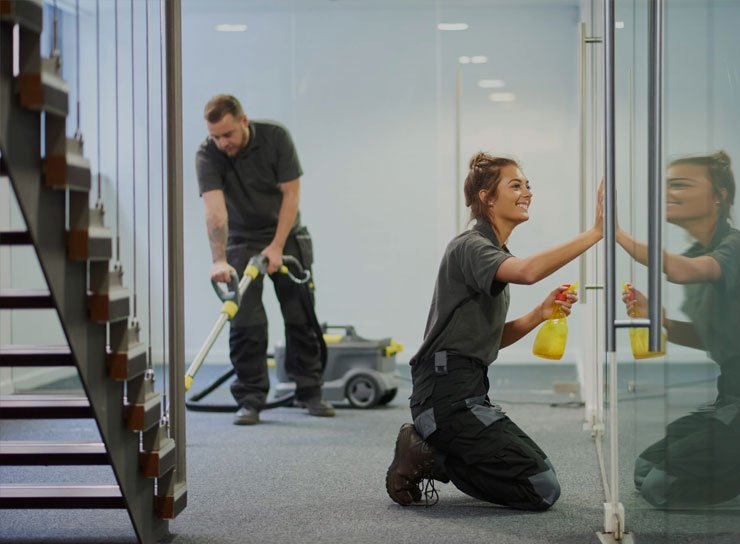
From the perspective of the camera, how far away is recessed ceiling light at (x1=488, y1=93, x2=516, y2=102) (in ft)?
20.0

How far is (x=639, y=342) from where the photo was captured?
250cm

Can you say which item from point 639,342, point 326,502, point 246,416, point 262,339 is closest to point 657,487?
point 639,342

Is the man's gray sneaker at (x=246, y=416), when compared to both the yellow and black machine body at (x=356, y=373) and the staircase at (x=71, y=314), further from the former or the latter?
the staircase at (x=71, y=314)

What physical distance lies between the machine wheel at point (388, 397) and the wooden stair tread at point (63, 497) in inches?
110

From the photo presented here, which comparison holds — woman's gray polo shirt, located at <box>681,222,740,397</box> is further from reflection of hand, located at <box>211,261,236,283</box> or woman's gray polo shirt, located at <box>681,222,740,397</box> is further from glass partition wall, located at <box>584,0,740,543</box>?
reflection of hand, located at <box>211,261,236,283</box>

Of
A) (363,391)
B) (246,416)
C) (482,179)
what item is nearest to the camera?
(482,179)

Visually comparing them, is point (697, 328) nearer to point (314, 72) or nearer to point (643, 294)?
point (643, 294)

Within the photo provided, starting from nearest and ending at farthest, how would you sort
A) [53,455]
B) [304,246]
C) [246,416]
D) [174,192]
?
[53,455] < [174,192] < [246,416] < [304,246]

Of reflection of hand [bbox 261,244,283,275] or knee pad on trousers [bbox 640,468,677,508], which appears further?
reflection of hand [bbox 261,244,283,275]

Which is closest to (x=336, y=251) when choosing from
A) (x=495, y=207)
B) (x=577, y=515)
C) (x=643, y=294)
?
(x=495, y=207)

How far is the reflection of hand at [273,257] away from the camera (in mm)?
4936

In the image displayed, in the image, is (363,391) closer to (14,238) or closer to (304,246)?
(304,246)

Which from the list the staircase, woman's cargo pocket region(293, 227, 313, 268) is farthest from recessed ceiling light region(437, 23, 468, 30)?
the staircase

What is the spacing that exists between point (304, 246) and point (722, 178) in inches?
136
